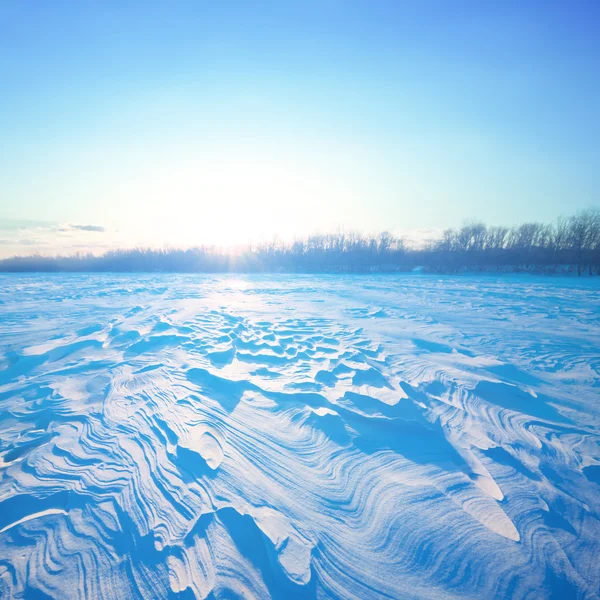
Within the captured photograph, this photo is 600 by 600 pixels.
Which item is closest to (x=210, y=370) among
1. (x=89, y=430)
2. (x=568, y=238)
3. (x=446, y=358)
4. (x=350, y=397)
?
(x=89, y=430)

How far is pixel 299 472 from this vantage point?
1.92m

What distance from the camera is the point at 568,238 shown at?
2480 centimetres

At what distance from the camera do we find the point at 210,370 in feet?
11.2

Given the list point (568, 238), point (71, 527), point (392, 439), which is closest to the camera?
point (71, 527)

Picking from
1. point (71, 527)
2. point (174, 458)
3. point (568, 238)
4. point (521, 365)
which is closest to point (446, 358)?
point (521, 365)

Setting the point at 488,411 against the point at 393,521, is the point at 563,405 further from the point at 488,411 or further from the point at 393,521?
the point at 393,521

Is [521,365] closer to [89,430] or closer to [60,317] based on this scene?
[89,430]

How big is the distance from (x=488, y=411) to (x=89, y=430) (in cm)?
365

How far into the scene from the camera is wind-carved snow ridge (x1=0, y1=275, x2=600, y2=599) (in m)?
1.35

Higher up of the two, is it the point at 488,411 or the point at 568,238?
the point at 568,238

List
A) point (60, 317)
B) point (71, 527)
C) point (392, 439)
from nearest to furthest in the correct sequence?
point (71, 527), point (392, 439), point (60, 317)

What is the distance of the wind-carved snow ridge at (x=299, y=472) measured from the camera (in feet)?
4.42

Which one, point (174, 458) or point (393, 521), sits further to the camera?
point (174, 458)

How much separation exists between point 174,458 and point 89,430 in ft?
3.02
